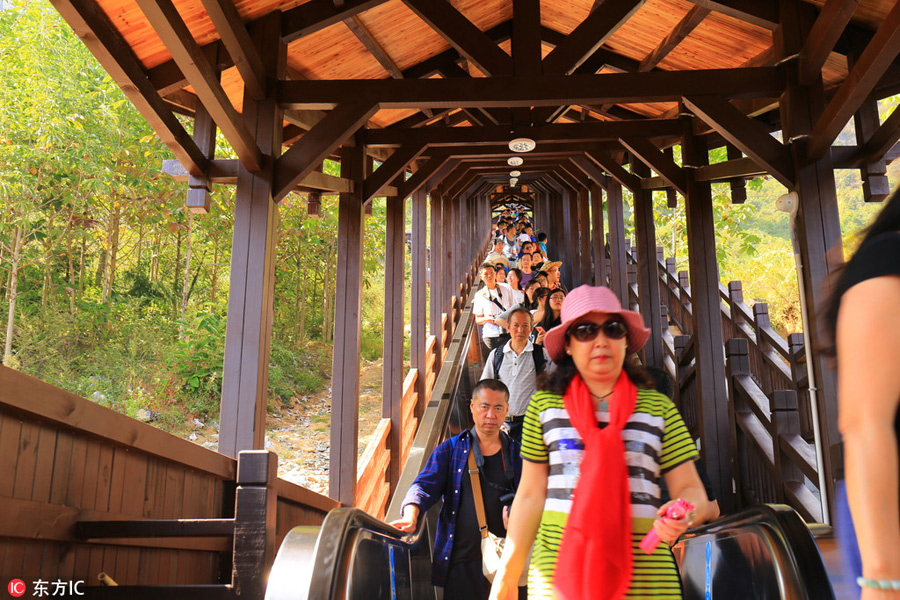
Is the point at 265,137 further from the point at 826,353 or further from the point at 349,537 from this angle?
the point at 826,353

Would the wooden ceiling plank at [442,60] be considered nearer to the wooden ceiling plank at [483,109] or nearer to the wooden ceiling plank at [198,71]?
the wooden ceiling plank at [483,109]

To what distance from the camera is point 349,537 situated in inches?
76.8

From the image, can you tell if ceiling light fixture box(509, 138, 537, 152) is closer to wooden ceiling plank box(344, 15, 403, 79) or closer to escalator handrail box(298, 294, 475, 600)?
wooden ceiling plank box(344, 15, 403, 79)

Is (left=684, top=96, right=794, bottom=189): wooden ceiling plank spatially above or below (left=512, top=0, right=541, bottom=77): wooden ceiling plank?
below

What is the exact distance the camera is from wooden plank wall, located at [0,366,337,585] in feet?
7.50

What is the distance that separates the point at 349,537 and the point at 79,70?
14.7m

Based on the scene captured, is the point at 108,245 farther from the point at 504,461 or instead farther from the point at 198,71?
the point at 504,461

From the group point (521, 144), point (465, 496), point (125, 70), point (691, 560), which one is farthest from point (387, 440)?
point (691, 560)

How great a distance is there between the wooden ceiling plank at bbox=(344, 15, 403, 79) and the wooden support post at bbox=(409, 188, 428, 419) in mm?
3242

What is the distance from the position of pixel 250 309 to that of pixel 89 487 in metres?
2.02

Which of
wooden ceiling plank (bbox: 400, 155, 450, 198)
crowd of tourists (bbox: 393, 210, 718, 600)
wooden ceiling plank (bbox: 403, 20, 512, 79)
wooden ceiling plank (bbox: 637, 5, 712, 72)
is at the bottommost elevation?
crowd of tourists (bbox: 393, 210, 718, 600)

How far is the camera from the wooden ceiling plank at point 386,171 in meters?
A: 6.48

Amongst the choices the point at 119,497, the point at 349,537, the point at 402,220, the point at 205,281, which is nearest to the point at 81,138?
the point at 205,281

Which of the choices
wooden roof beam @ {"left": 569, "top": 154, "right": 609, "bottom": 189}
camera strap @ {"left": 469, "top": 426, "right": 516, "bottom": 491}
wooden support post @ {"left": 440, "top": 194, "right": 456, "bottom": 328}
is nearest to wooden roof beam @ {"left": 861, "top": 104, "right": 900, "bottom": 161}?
camera strap @ {"left": 469, "top": 426, "right": 516, "bottom": 491}
